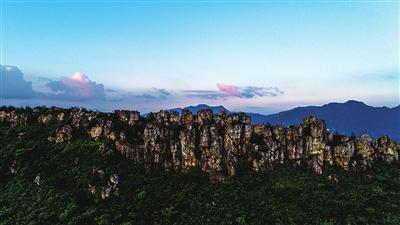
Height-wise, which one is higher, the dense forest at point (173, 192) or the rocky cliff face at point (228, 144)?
the rocky cliff face at point (228, 144)

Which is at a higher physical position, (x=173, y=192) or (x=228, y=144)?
(x=228, y=144)

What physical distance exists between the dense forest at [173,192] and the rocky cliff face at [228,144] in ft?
4.97

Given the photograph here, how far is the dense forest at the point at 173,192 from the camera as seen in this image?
236 ft

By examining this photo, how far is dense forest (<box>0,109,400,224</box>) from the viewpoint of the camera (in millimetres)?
71812

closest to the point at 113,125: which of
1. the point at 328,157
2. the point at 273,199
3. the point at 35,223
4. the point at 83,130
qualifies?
the point at 83,130

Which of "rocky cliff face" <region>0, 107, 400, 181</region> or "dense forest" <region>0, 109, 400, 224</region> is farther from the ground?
"rocky cliff face" <region>0, 107, 400, 181</region>

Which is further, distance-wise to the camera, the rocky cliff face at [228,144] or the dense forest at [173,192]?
the rocky cliff face at [228,144]

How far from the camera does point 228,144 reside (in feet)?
286

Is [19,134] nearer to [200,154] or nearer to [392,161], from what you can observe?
[200,154]

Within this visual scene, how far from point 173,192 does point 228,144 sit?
56.1 feet

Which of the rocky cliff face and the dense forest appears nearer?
the dense forest

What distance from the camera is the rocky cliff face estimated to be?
8506 centimetres

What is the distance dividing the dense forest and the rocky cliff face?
4.97ft

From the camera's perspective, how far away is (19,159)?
88812mm
